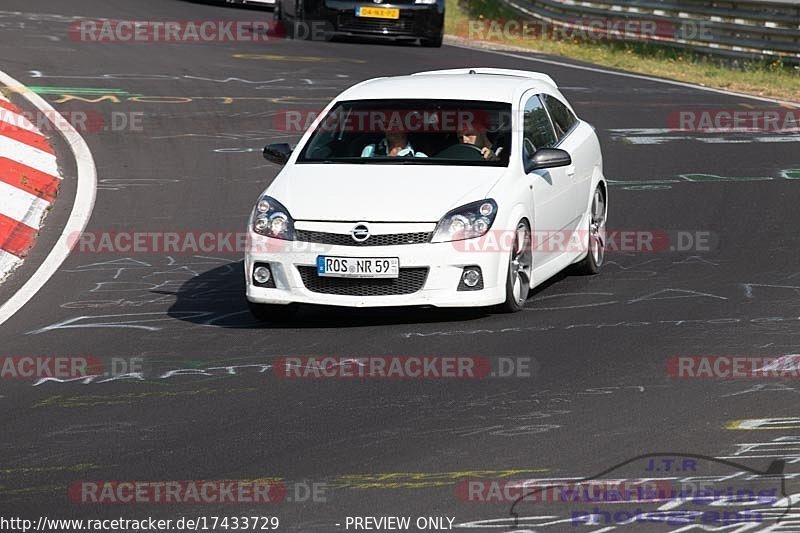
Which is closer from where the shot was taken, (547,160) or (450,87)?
(547,160)

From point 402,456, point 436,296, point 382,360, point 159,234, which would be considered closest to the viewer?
point 402,456

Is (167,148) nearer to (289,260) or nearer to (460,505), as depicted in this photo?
(289,260)

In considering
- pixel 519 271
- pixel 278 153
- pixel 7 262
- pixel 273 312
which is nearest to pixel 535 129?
pixel 519 271

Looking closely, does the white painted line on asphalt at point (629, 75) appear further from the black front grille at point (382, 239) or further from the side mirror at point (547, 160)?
the black front grille at point (382, 239)

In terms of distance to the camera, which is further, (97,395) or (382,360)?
(382,360)

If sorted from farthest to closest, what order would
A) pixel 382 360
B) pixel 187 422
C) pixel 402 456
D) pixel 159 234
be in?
1. pixel 159 234
2. pixel 382 360
3. pixel 187 422
4. pixel 402 456

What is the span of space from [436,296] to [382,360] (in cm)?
92

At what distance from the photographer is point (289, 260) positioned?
964 cm

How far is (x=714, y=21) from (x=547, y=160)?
54.6ft

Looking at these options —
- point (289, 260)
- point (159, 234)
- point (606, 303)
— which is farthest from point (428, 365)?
point (159, 234)

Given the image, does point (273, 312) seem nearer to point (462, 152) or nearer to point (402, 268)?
point (402, 268)

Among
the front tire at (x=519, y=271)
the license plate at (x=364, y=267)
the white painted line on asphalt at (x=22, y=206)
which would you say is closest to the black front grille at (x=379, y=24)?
the white painted line on asphalt at (x=22, y=206)

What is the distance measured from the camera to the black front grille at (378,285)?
9469 mm

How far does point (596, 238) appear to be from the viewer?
11586 mm
